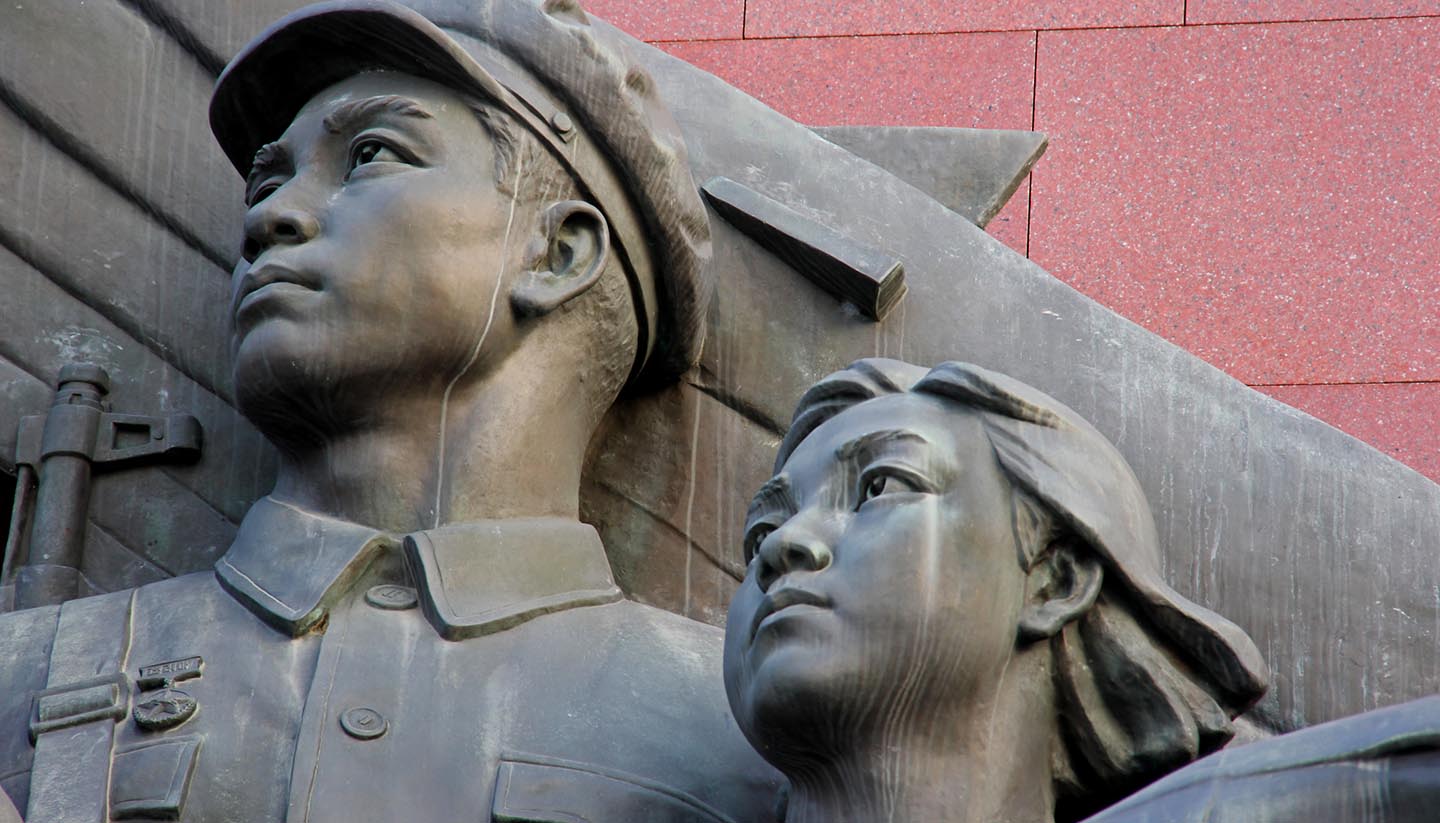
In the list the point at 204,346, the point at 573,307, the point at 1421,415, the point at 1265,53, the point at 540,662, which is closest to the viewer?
the point at 540,662

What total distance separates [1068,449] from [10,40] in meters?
2.85

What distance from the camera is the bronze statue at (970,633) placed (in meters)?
4.76

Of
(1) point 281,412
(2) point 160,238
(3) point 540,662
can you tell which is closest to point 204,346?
(2) point 160,238

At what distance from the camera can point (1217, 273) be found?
23.5 feet

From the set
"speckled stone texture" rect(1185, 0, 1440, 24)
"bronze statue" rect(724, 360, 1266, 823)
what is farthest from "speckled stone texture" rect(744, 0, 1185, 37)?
"bronze statue" rect(724, 360, 1266, 823)

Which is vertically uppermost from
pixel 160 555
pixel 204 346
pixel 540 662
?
pixel 204 346

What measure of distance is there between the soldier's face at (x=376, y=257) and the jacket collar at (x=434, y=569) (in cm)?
26

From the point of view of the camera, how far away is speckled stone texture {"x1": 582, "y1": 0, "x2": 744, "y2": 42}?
770 cm

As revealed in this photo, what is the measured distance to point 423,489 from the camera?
18.8 feet

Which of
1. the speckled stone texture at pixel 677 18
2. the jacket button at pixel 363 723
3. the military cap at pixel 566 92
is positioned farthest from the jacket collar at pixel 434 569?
the speckled stone texture at pixel 677 18

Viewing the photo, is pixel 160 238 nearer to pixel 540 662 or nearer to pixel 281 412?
pixel 281 412

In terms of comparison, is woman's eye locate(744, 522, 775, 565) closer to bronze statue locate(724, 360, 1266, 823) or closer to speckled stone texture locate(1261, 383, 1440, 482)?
bronze statue locate(724, 360, 1266, 823)

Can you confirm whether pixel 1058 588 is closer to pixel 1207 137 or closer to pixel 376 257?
pixel 376 257

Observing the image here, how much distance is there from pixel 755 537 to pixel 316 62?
1.55 meters
